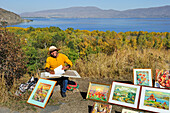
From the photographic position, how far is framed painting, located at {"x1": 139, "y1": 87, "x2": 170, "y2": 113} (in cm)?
401

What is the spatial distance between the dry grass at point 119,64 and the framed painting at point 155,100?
7.40ft

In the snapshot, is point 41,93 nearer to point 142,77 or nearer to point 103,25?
point 142,77

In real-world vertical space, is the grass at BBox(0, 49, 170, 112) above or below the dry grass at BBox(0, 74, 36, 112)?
above

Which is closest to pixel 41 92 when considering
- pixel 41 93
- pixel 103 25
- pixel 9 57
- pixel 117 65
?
pixel 41 93

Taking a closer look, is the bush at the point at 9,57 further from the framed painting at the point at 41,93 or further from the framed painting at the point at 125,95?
the framed painting at the point at 125,95

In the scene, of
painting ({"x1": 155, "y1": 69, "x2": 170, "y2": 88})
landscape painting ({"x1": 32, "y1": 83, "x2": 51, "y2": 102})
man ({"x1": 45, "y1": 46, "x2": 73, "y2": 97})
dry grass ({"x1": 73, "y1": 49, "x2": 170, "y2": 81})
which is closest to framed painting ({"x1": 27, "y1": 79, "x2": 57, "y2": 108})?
landscape painting ({"x1": 32, "y1": 83, "x2": 51, "y2": 102})

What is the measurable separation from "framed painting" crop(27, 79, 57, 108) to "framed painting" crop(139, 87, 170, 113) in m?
2.16

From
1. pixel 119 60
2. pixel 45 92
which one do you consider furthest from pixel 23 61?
pixel 119 60

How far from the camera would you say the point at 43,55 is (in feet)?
21.8

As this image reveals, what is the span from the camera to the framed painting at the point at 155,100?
158 inches

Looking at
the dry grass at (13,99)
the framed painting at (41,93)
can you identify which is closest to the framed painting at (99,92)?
the framed painting at (41,93)

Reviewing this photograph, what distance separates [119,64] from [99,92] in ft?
8.81

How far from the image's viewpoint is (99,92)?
4.67 metres

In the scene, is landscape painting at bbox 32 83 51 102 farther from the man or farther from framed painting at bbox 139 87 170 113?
framed painting at bbox 139 87 170 113
